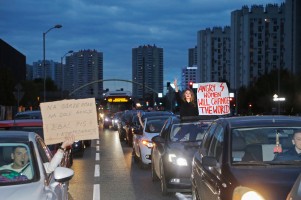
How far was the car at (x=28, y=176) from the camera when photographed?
534 cm

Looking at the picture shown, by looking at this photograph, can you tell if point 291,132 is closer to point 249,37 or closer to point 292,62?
point 292,62

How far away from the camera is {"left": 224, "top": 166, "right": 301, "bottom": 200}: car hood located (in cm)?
563

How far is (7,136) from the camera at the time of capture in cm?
652

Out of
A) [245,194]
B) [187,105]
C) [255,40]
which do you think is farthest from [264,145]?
[255,40]

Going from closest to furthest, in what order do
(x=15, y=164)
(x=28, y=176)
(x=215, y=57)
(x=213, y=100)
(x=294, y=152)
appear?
1. (x=28, y=176)
2. (x=15, y=164)
3. (x=294, y=152)
4. (x=213, y=100)
5. (x=215, y=57)

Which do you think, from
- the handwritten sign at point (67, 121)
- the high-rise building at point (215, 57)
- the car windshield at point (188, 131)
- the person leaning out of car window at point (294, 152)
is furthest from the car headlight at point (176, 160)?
the high-rise building at point (215, 57)

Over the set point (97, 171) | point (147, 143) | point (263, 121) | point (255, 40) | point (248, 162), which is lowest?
point (97, 171)

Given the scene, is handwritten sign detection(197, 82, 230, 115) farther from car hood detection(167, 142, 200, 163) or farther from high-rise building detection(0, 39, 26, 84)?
high-rise building detection(0, 39, 26, 84)

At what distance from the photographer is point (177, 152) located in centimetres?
1082

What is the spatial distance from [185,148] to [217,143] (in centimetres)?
348

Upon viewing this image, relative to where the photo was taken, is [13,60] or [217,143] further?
[13,60]

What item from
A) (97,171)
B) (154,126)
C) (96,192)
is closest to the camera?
(96,192)

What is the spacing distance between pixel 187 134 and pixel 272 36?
476ft

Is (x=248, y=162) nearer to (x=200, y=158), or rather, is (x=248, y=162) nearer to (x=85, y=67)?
(x=200, y=158)
